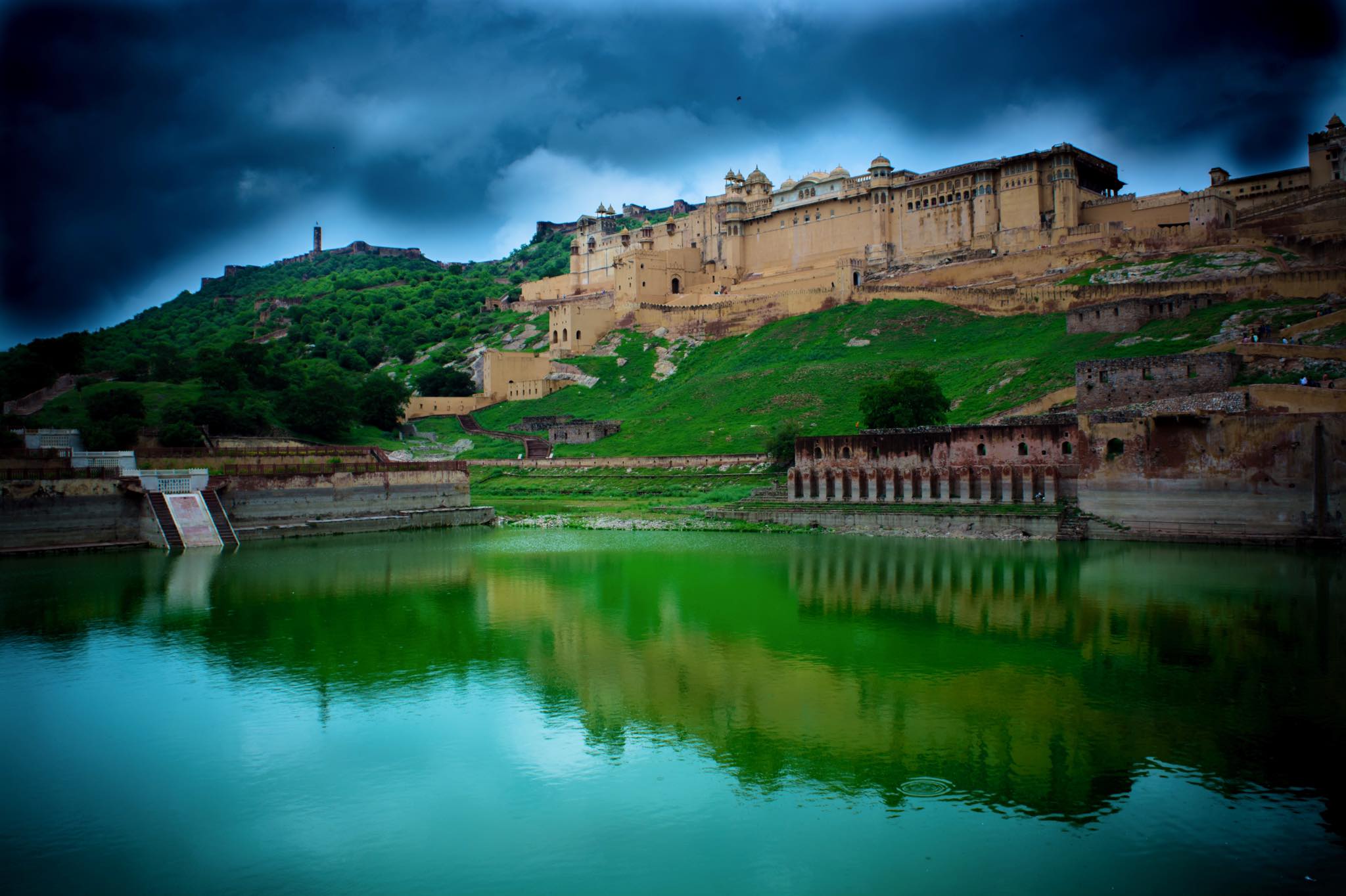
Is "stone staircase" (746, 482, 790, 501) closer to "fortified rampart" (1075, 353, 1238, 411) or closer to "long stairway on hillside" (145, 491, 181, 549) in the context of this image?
"fortified rampart" (1075, 353, 1238, 411)

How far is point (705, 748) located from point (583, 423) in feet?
154

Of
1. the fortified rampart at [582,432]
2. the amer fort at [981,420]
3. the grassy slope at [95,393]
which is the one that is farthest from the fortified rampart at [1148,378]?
the grassy slope at [95,393]

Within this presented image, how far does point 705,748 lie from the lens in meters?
11.3

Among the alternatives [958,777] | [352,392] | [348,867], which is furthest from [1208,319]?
[352,392]

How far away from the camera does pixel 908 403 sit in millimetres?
40469

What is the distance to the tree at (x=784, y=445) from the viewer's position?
4294 centimetres

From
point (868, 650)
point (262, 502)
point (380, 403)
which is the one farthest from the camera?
point (380, 403)

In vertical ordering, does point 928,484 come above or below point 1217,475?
below

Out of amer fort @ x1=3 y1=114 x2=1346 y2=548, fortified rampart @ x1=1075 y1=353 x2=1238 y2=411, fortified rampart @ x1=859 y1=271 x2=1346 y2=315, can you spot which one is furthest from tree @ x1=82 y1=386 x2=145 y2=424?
fortified rampart @ x1=1075 y1=353 x2=1238 y2=411

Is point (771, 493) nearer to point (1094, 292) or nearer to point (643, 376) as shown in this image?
point (1094, 292)

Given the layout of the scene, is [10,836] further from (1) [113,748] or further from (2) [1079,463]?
(2) [1079,463]

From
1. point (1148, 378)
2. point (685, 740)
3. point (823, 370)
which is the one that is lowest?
point (685, 740)

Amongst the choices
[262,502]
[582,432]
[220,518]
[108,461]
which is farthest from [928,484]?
[108,461]

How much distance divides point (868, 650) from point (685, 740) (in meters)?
5.32
